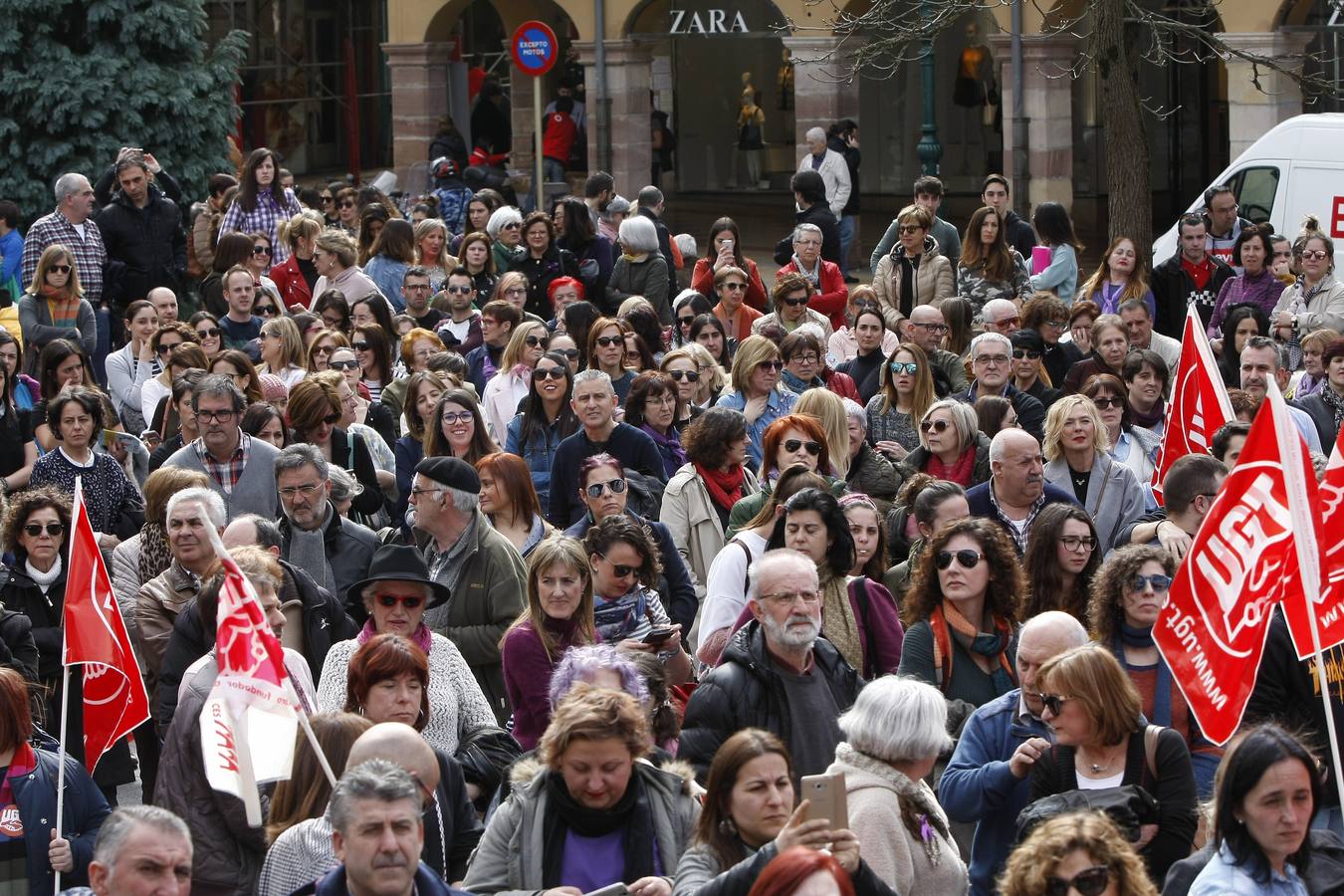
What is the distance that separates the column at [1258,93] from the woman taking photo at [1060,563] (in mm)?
18020

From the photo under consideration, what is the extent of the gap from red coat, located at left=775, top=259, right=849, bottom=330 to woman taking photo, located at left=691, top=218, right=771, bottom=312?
1.75 feet

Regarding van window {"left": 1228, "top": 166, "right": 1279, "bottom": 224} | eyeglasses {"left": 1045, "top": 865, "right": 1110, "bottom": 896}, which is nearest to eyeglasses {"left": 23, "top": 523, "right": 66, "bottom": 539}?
eyeglasses {"left": 1045, "top": 865, "right": 1110, "bottom": 896}

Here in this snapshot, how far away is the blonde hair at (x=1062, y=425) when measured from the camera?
388 inches

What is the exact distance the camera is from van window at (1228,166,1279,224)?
19078 mm

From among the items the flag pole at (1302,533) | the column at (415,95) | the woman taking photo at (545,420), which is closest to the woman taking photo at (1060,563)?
the flag pole at (1302,533)

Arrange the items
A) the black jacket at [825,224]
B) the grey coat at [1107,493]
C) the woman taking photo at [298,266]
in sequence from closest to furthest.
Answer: the grey coat at [1107,493] → the woman taking photo at [298,266] → the black jacket at [825,224]

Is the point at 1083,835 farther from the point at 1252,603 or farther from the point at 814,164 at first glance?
the point at 814,164

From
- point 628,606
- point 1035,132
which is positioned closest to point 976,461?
point 628,606

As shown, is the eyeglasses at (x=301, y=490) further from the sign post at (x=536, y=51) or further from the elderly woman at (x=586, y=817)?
the sign post at (x=536, y=51)

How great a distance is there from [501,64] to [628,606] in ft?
104

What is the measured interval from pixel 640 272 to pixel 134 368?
380cm

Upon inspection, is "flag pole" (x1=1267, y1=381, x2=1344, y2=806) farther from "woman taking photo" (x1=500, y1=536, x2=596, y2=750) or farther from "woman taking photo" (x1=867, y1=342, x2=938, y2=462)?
"woman taking photo" (x1=867, y1=342, x2=938, y2=462)

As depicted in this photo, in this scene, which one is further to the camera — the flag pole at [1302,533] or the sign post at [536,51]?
the sign post at [536,51]

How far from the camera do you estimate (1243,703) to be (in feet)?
21.4
